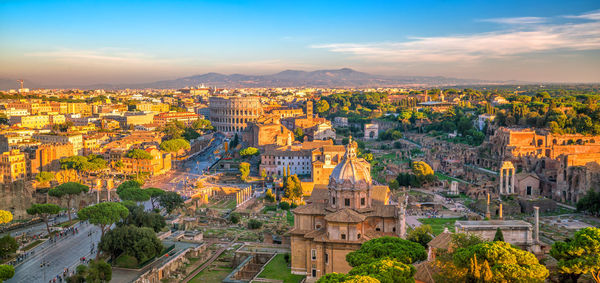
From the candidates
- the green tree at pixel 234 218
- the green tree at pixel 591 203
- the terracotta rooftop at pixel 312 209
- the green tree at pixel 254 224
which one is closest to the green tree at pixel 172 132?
the green tree at pixel 234 218

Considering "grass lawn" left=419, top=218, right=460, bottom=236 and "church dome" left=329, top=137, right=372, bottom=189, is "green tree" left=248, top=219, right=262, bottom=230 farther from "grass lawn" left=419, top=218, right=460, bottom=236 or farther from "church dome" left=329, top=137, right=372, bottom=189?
"grass lawn" left=419, top=218, right=460, bottom=236

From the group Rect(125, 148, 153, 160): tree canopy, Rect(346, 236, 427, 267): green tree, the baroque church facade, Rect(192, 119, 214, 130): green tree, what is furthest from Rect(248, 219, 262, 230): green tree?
Rect(192, 119, 214, 130): green tree

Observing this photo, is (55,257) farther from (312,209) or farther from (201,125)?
→ (201,125)

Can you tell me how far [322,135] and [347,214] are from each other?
55.9 meters

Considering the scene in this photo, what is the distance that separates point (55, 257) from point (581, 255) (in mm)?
29459

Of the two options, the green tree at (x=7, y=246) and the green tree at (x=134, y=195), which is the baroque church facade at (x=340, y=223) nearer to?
the green tree at (x=7, y=246)

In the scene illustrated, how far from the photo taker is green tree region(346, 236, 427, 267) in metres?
22.1

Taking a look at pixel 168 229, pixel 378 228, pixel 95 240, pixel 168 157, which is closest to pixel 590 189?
pixel 378 228

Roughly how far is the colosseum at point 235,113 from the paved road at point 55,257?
6663cm

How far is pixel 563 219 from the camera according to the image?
43.5 m

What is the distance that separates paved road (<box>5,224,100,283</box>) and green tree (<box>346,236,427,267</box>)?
17846 millimetres

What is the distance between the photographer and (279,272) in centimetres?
2916

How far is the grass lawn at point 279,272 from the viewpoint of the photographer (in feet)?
92.4

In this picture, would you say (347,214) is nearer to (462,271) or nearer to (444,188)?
(462,271)
